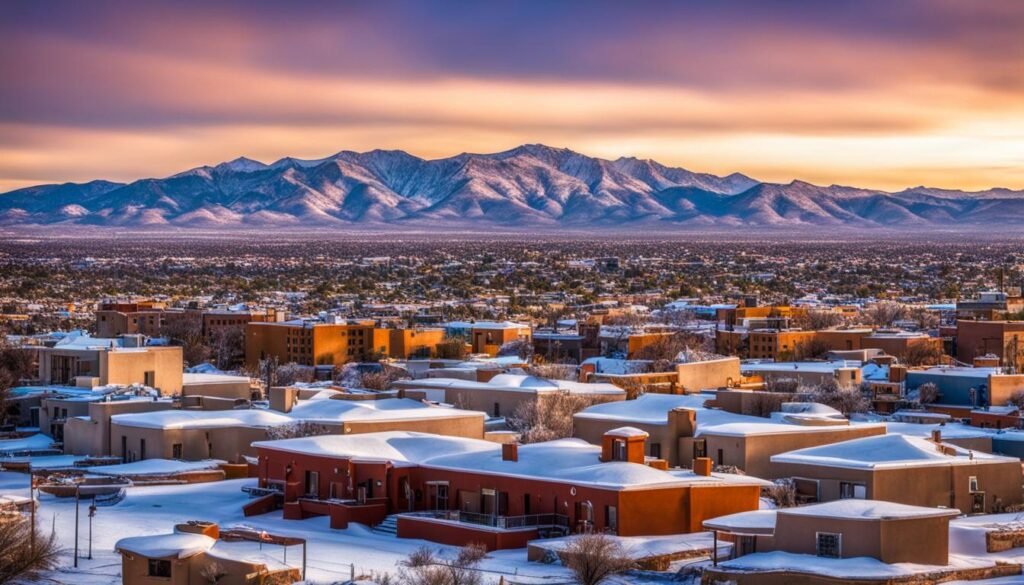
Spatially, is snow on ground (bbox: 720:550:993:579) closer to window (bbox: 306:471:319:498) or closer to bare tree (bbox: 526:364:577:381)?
window (bbox: 306:471:319:498)

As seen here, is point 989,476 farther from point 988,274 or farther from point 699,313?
point 988,274

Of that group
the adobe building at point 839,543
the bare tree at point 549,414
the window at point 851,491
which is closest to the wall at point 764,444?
Answer: the window at point 851,491

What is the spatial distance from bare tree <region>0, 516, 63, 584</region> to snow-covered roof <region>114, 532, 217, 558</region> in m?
1.73

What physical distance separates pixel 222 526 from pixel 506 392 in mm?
25856

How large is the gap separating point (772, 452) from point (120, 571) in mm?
21532

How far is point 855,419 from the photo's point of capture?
2660 inches

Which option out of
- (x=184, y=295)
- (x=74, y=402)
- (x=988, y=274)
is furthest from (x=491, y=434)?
(x=988, y=274)

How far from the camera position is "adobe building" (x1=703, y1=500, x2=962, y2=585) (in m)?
39.0

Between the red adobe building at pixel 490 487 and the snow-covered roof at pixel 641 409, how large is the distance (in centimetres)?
868

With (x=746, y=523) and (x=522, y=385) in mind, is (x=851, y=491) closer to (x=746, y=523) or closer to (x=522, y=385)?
(x=746, y=523)

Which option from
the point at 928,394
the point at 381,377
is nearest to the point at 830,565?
the point at 928,394

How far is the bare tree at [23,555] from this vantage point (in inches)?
1604

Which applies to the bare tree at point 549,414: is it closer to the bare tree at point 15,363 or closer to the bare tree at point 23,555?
the bare tree at point 23,555

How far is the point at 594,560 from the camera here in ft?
131
